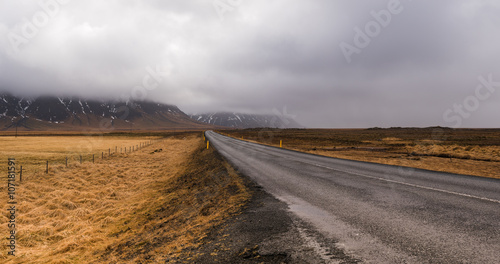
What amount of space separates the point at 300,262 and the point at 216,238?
72.8 inches

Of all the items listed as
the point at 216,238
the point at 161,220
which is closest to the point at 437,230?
the point at 216,238

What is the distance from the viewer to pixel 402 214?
18.6 ft

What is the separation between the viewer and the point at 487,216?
5.44 m

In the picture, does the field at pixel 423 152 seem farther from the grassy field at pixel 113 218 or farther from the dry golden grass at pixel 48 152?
the dry golden grass at pixel 48 152

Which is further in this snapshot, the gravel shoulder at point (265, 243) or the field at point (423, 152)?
the field at point (423, 152)

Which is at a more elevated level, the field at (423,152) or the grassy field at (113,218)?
the field at (423,152)

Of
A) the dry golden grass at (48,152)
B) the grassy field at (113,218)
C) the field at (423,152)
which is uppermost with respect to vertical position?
the field at (423,152)

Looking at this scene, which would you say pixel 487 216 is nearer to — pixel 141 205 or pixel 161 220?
pixel 161 220

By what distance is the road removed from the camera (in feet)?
12.4

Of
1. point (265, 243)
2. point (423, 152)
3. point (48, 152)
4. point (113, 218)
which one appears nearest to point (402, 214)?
point (265, 243)

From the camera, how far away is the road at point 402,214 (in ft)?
12.4

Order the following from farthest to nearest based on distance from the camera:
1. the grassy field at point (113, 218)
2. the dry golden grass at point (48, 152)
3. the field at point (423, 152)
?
the dry golden grass at point (48, 152), the field at point (423, 152), the grassy field at point (113, 218)

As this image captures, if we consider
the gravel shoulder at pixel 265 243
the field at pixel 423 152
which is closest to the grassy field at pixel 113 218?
the gravel shoulder at pixel 265 243

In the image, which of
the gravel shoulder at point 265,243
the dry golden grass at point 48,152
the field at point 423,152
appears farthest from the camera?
the dry golden grass at point 48,152
